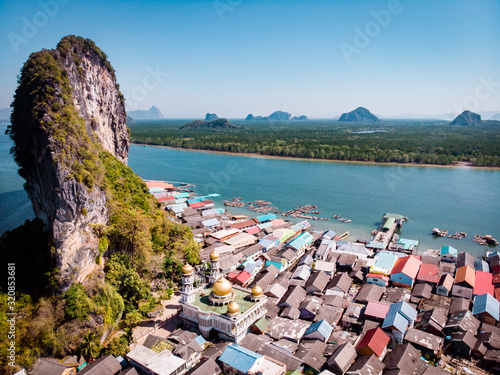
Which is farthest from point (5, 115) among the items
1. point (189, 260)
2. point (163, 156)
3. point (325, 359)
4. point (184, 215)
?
point (325, 359)

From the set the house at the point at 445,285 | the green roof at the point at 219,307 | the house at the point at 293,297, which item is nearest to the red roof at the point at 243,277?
the house at the point at 293,297

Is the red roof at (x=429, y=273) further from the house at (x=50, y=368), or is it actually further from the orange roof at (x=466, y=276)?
the house at (x=50, y=368)

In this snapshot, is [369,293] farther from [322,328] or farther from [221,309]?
[221,309]

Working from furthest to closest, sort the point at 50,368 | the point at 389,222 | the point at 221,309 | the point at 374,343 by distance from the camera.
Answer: the point at 389,222 < the point at 221,309 < the point at 374,343 < the point at 50,368

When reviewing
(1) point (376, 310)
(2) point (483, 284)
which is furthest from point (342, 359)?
(2) point (483, 284)

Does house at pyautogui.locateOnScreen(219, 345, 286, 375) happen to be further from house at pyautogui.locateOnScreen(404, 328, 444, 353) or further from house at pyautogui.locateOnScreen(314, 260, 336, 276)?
house at pyautogui.locateOnScreen(314, 260, 336, 276)

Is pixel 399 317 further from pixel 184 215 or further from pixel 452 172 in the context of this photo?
pixel 452 172
